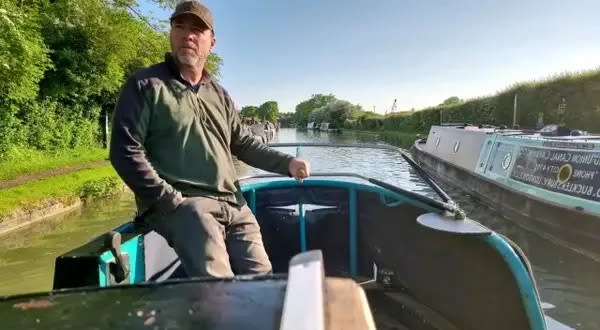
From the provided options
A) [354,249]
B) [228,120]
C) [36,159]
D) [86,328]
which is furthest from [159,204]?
[36,159]

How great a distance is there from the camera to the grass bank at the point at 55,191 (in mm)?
9531

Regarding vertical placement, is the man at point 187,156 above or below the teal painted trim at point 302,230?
above

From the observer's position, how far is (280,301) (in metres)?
1.12

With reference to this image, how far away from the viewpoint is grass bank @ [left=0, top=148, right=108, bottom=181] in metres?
13.0

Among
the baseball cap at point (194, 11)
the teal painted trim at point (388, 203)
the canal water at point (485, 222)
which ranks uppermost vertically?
the baseball cap at point (194, 11)

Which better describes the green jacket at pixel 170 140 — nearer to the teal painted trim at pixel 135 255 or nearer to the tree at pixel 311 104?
the teal painted trim at pixel 135 255

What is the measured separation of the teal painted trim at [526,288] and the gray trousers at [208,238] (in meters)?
1.28

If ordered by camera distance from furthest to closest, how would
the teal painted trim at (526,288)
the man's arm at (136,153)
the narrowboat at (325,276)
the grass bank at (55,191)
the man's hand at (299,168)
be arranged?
the grass bank at (55,191)
the man's hand at (299,168)
the teal painted trim at (526,288)
the man's arm at (136,153)
the narrowboat at (325,276)

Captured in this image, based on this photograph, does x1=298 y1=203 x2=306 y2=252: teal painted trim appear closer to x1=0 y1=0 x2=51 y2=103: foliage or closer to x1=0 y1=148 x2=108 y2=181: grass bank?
x1=0 y1=0 x2=51 y2=103: foliage

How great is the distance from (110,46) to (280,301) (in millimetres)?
18498

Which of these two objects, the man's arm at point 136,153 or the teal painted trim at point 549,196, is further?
the teal painted trim at point 549,196

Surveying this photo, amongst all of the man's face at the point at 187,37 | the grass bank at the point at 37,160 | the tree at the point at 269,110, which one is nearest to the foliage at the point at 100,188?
the grass bank at the point at 37,160

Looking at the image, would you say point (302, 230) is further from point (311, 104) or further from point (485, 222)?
point (311, 104)

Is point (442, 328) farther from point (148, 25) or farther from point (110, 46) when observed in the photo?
point (148, 25)
